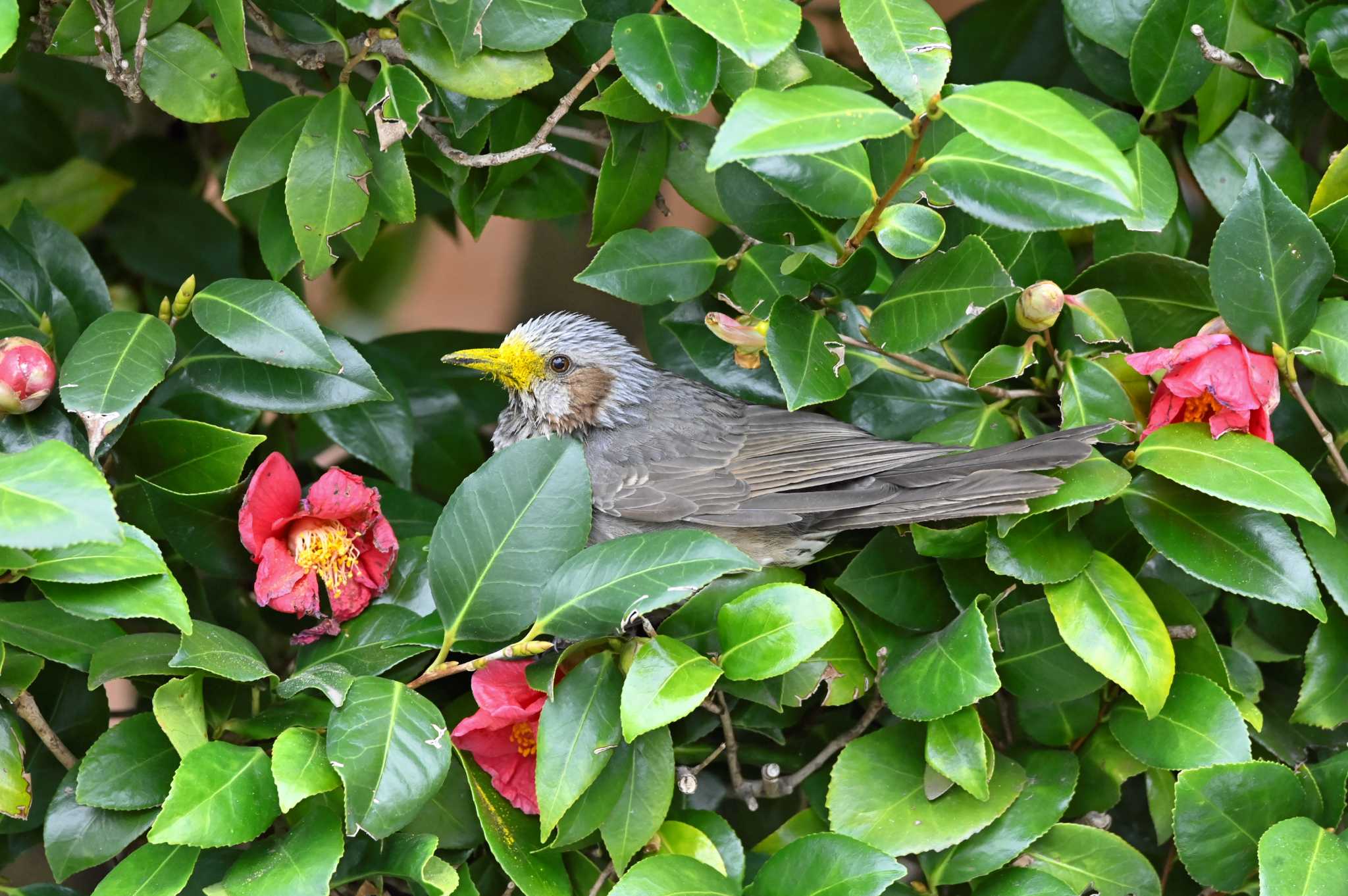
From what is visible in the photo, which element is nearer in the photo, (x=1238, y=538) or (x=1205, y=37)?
(x=1238, y=538)

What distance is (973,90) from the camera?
53.6 inches

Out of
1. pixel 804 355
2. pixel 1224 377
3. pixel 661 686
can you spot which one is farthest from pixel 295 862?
pixel 1224 377

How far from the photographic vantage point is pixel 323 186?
67.7 inches

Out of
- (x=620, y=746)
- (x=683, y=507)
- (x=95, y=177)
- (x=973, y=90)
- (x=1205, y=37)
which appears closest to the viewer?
(x=973, y=90)

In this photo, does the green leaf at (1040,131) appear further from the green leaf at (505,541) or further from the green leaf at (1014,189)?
the green leaf at (505,541)

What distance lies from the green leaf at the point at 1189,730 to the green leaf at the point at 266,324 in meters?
1.10

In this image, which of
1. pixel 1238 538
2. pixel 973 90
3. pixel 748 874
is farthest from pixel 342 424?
pixel 1238 538

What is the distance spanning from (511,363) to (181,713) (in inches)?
36.7

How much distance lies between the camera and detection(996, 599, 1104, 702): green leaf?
1694 millimetres

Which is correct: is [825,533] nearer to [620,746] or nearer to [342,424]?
[620,746]

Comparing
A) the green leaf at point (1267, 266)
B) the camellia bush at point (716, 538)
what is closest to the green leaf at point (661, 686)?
the camellia bush at point (716, 538)

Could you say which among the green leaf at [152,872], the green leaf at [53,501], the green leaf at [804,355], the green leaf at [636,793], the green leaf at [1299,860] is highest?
the green leaf at [53,501]

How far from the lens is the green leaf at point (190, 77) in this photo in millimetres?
1724

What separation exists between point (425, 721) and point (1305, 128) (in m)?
1.56
